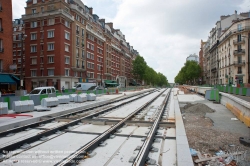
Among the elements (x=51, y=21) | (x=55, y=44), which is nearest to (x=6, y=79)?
(x=55, y=44)

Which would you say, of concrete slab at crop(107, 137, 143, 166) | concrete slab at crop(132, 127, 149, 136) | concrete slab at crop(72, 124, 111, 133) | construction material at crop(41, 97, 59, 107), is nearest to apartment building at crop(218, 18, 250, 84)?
construction material at crop(41, 97, 59, 107)

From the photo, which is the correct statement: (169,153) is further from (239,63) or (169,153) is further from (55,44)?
(239,63)

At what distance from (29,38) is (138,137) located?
45967mm

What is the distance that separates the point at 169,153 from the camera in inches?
197

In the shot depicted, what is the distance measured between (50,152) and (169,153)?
121 inches

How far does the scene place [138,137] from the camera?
651 centimetres

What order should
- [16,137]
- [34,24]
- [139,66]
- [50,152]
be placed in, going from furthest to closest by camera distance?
[139,66] → [34,24] → [16,137] → [50,152]

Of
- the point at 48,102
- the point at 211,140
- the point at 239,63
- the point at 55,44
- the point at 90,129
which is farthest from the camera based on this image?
the point at 239,63

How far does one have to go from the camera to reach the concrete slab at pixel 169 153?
4.41 metres

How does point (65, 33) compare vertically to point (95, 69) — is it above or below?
above

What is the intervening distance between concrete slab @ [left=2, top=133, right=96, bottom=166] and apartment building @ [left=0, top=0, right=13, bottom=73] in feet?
90.6

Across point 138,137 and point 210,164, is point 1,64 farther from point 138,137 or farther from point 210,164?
point 210,164

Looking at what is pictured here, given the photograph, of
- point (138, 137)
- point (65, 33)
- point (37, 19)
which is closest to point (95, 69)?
point (65, 33)

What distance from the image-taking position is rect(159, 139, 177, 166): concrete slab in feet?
14.5
